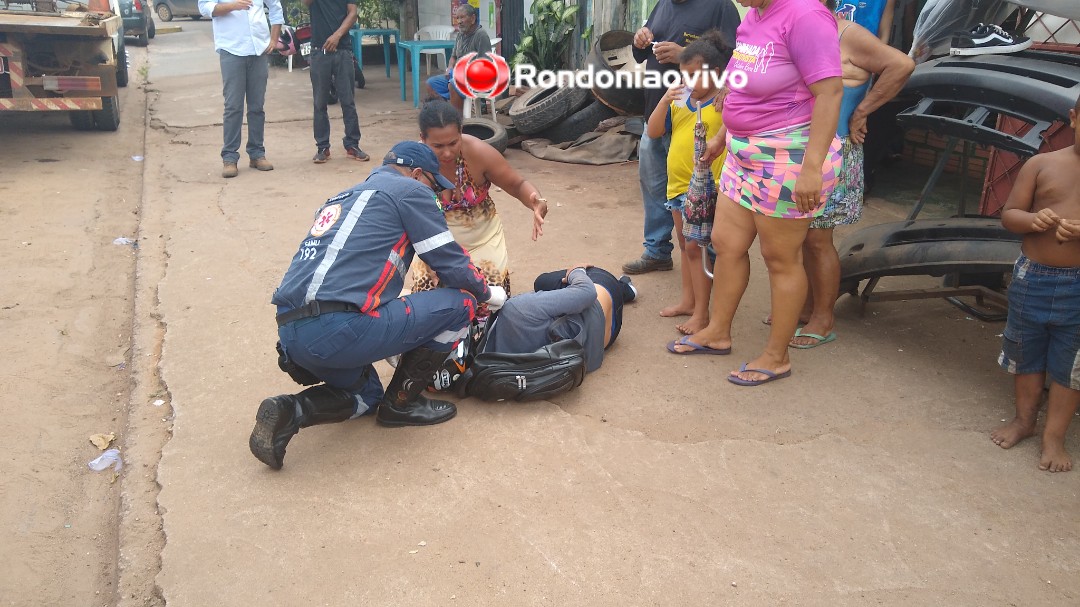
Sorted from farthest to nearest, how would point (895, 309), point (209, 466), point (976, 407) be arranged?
1. point (895, 309)
2. point (976, 407)
3. point (209, 466)

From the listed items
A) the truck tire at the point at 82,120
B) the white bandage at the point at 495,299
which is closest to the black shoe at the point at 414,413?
the white bandage at the point at 495,299

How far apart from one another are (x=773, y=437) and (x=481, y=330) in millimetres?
1303

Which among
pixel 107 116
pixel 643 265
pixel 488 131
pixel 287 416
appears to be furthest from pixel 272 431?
pixel 107 116

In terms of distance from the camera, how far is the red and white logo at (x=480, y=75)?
27.6 ft

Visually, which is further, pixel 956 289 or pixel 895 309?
pixel 895 309

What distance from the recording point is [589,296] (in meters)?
3.69

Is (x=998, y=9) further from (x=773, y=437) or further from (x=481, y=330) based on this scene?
(x=481, y=330)

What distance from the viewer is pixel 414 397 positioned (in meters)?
3.30

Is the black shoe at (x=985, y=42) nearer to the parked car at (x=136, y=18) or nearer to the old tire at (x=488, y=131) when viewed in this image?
the old tire at (x=488, y=131)

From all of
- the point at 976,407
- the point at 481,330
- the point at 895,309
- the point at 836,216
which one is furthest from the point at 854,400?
the point at 481,330

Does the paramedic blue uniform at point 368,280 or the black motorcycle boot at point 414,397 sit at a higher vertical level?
the paramedic blue uniform at point 368,280

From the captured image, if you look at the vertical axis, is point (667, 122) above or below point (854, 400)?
above

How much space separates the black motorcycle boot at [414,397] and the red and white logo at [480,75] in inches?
224

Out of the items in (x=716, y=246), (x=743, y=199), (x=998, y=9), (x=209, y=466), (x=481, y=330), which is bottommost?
(x=209, y=466)
